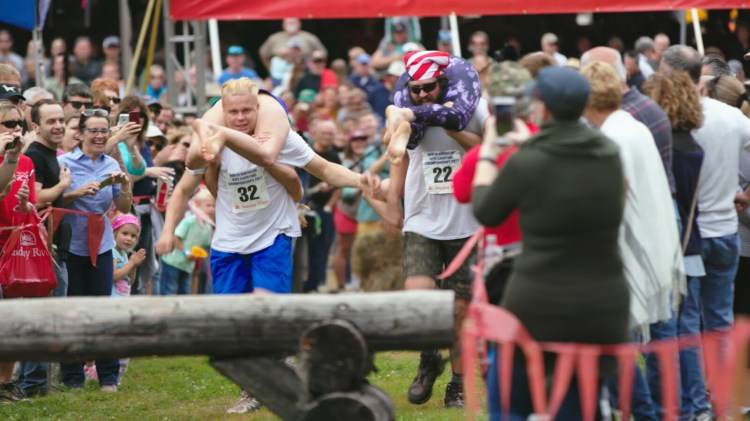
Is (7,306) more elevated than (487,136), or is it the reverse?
(487,136)

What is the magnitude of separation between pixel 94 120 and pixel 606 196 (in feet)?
16.8

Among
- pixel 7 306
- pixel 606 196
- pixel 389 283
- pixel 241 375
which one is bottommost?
pixel 389 283

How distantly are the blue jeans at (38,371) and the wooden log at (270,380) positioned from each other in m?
3.20

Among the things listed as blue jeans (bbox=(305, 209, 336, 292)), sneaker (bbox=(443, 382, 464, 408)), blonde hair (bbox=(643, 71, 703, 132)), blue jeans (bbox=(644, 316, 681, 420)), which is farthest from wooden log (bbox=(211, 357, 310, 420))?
blue jeans (bbox=(305, 209, 336, 292))

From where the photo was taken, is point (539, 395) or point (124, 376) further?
point (124, 376)

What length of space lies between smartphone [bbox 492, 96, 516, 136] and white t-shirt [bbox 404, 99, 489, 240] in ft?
8.21

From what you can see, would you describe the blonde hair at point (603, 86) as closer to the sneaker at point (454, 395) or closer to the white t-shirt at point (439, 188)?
the white t-shirt at point (439, 188)

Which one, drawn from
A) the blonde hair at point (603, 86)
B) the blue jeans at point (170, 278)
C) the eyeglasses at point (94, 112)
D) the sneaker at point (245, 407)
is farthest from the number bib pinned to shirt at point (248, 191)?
the blue jeans at point (170, 278)

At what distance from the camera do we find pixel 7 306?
5996 mm

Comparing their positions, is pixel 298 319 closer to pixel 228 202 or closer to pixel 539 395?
pixel 539 395

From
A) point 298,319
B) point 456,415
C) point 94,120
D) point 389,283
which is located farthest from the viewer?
point 389,283

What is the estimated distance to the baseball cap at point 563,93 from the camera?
16.6 ft

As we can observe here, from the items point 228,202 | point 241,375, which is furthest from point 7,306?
point 228,202

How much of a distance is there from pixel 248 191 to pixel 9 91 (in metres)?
2.28
